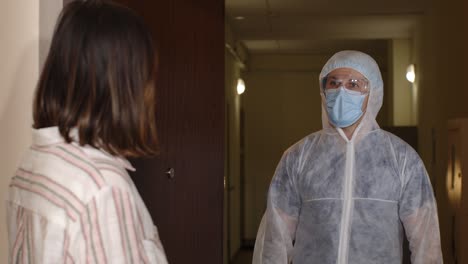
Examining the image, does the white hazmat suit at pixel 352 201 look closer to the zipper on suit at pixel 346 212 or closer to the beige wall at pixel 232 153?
the zipper on suit at pixel 346 212

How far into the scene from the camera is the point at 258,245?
2498 millimetres

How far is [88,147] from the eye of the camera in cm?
108

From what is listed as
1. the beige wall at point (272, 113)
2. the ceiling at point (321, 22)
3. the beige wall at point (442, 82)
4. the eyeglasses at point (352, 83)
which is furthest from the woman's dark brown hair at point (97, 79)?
the beige wall at point (272, 113)

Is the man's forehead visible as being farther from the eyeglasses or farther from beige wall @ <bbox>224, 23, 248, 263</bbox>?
beige wall @ <bbox>224, 23, 248, 263</bbox>

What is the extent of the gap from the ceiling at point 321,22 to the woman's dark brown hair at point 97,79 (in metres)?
4.76

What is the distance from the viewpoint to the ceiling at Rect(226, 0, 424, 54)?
19.4ft

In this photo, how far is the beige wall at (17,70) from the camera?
5.69 ft

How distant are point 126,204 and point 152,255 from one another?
0.10 metres

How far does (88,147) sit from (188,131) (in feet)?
5.66

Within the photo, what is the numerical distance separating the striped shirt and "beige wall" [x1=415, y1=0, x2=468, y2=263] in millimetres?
2868

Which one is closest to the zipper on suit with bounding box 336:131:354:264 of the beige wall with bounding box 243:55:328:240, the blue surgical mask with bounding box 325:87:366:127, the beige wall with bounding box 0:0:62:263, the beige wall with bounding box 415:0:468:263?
the blue surgical mask with bounding box 325:87:366:127

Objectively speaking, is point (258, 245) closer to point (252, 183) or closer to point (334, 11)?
point (334, 11)

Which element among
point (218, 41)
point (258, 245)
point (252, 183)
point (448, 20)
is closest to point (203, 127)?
point (218, 41)

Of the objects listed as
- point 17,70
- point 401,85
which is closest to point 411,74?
point 401,85
